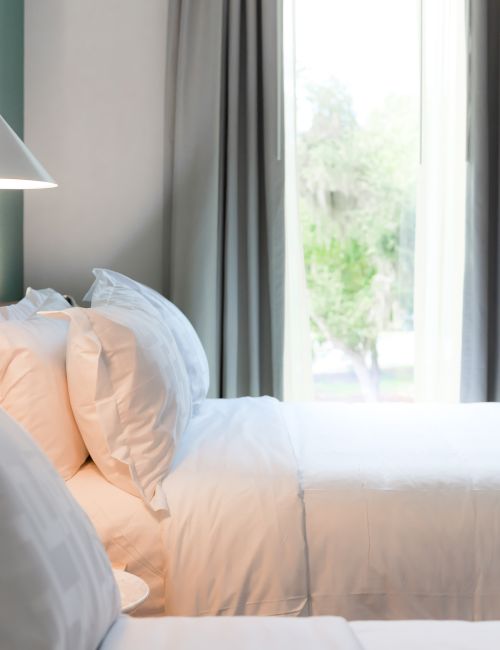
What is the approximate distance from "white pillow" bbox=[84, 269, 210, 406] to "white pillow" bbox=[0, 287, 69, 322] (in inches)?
4.4

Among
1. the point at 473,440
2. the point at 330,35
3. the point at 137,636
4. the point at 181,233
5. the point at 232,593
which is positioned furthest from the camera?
the point at 330,35

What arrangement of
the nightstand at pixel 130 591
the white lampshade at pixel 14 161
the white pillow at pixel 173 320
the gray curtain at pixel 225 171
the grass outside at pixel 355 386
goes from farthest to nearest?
1. the grass outside at pixel 355 386
2. the gray curtain at pixel 225 171
3. the white pillow at pixel 173 320
4. the white lampshade at pixel 14 161
5. the nightstand at pixel 130 591

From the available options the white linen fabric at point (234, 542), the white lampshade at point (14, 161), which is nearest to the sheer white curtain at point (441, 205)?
the white linen fabric at point (234, 542)

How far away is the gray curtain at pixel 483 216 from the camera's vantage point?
3.86m

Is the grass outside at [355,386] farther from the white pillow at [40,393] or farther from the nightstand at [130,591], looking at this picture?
the nightstand at [130,591]

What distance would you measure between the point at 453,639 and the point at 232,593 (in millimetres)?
716

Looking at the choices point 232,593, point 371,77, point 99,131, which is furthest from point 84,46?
point 232,593

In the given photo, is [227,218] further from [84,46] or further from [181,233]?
[84,46]

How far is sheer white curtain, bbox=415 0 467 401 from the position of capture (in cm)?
393

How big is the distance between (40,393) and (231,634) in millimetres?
876

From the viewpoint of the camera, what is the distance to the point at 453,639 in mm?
1275

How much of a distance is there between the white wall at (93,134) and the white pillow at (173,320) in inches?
36.0

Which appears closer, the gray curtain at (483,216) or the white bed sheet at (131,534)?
the white bed sheet at (131,534)

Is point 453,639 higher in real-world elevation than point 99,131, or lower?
lower
